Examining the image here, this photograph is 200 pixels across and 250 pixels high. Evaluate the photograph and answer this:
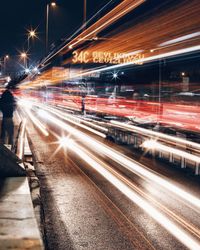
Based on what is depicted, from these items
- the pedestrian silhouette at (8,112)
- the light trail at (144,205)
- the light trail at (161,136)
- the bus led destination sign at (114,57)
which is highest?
the bus led destination sign at (114,57)

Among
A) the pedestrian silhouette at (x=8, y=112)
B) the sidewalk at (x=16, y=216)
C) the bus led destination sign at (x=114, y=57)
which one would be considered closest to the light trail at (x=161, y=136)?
the pedestrian silhouette at (x=8, y=112)

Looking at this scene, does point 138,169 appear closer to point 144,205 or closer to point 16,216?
point 144,205

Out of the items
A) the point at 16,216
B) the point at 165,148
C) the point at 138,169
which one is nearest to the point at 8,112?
the point at 138,169

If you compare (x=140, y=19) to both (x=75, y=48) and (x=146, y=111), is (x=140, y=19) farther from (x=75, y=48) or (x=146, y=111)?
(x=146, y=111)

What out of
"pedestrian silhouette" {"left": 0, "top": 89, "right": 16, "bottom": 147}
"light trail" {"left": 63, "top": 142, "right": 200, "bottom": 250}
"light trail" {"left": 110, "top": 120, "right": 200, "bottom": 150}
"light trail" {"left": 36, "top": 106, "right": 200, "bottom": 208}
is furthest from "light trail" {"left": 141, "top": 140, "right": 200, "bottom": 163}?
"pedestrian silhouette" {"left": 0, "top": 89, "right": 16, "bottom": 147}

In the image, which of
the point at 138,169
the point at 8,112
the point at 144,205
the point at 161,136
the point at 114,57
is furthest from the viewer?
the point at 114,57

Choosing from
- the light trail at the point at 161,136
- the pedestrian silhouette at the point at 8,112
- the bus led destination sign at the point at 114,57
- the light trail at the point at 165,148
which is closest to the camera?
the light trail at the point at 165,148

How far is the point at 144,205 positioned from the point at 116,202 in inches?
23.7

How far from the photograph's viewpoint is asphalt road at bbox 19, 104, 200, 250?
602 centimetres

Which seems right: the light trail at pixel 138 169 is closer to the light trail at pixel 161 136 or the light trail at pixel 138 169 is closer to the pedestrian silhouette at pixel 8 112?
the light trail at pixel 161 136

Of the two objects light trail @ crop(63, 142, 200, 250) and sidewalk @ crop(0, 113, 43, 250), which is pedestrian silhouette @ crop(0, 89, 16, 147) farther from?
sidewalk @ crop(0, 113, 43, 250)

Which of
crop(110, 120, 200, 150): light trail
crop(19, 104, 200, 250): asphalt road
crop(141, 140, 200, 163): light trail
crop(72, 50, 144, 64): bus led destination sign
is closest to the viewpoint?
crop(19, 104, 200, 250): asphalt road

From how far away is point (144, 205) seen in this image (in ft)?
26.2

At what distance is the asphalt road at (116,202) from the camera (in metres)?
6.02
